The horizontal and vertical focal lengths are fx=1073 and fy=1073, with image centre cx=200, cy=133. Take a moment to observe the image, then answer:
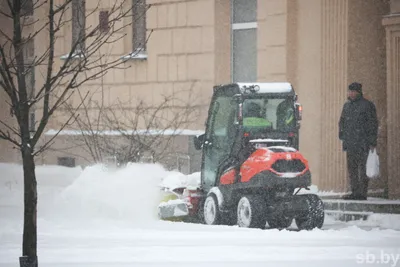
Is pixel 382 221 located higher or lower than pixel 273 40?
lower

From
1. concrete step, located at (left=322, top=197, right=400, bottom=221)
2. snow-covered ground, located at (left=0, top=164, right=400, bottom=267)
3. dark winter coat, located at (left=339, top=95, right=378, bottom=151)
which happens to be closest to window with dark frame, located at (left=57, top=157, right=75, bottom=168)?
snow-covered ground, located at (left=0, top=164, right=400, bottom=267)

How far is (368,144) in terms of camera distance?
17.4 meters

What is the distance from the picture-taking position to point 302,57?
63.0ft

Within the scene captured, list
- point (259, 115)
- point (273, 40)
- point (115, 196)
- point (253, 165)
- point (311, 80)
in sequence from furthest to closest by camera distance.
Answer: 1. point (273, 40)
2. point (311, 80)
3. point (115, 196)
4. point (259, 115)
5. point (253, 165)

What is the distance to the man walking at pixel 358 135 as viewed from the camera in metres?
17.2

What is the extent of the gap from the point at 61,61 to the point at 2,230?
10.3 m

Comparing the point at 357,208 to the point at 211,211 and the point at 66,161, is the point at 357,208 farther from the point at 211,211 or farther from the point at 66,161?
the point at 66,161

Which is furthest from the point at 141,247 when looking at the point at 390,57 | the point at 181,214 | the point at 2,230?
the point at 390,57

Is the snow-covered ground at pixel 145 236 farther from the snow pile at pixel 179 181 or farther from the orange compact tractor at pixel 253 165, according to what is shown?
the orange compact tractor at pixel 253 165

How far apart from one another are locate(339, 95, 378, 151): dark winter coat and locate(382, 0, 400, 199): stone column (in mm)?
1151

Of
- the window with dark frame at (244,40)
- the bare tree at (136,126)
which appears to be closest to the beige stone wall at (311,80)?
the window with dark frame at (244,40)

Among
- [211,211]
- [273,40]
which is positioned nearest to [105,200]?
[211,211]

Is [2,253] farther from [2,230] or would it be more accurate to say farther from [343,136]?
[343,136]

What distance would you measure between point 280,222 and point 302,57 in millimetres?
4958
